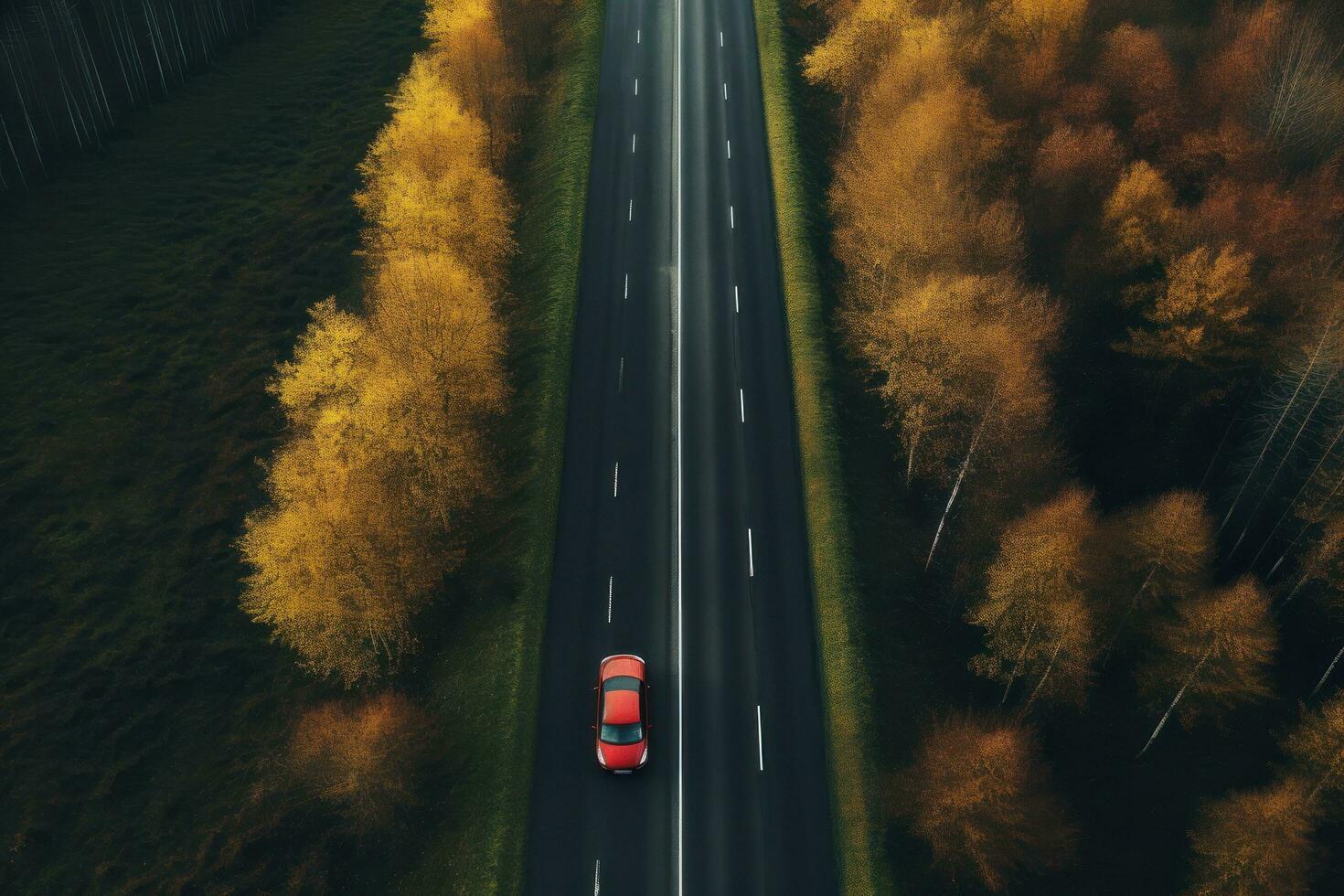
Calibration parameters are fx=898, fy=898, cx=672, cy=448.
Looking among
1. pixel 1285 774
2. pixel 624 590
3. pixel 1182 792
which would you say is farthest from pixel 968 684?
pixel 624 590

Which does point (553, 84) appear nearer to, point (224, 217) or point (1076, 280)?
point (224, 217)

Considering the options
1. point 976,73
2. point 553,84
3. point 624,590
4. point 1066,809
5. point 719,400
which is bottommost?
point 1066,809

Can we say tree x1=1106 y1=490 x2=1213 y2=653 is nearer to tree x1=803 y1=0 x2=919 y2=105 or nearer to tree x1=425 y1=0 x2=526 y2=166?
tree x1=803 y1=0 x2=919 y2=105

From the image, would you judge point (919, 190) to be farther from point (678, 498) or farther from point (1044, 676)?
point (1044, 676)

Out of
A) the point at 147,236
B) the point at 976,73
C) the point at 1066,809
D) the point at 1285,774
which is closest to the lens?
the point at 1285,774

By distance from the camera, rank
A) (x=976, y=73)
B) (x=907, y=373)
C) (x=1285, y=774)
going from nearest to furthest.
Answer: (x=1285, y=774)
(x=907, y=373)
(x=976, y=73)

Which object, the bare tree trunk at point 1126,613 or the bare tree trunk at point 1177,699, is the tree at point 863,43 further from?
the bare tree trunk at point 1177,699

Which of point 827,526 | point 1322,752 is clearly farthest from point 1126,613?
point 827,526

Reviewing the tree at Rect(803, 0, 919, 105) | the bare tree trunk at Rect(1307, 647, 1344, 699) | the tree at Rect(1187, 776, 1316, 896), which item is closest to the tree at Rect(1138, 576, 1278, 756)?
the bare tree trunk at Rect(1307, 647, 1344, 699)
